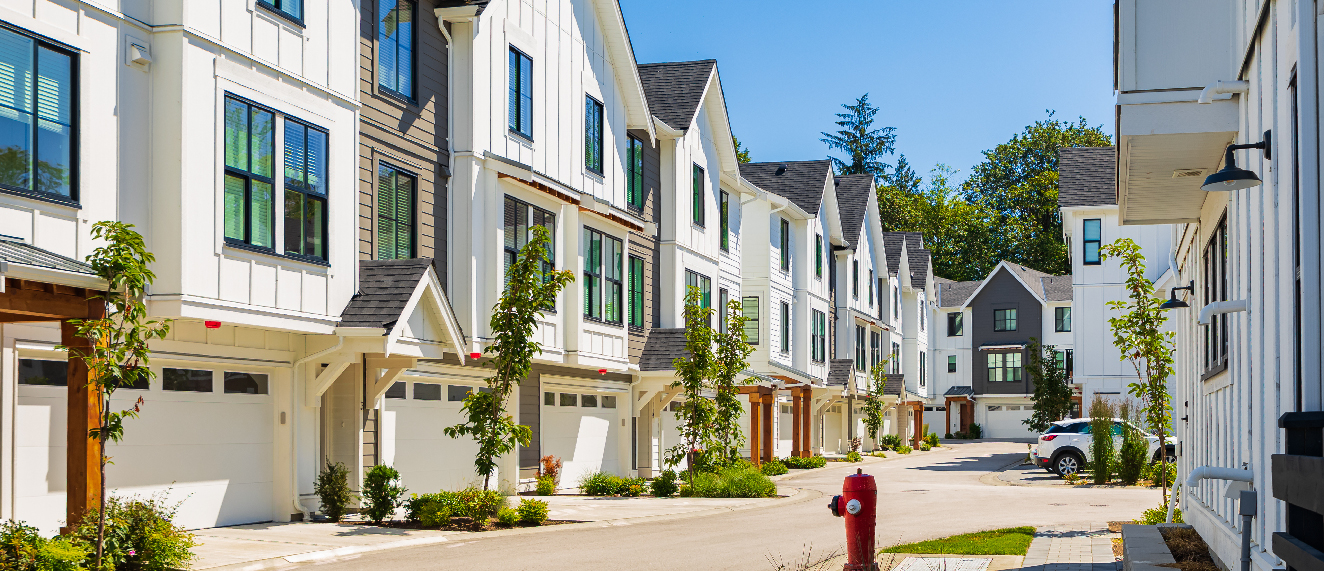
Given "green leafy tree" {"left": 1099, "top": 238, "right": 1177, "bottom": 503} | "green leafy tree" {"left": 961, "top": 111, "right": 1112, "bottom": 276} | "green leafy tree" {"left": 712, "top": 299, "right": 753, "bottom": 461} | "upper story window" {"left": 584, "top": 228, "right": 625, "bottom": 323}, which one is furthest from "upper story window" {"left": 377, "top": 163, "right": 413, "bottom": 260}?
"green leafy tree" {"left": 961, "top": 111, "right": 1112, "bottom": 276}

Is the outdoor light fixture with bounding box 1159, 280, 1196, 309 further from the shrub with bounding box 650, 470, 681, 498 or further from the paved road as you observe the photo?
the shrub with bounding box 650, 470, 681, 498

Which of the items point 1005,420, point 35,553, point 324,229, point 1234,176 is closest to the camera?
point 1234,176

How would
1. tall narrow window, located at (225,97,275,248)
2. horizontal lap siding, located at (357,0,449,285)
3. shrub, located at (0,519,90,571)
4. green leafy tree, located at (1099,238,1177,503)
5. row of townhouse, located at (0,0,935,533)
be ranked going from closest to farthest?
shrub, located at (0,519,90,571) → row of townhouse, located at (0,0,935,533) → tall narrow window, located at (225,97,275,248) → horizontal lap siding, located at (357,0,449,285) → green leafy tree, located at (1099,238,1177,503)

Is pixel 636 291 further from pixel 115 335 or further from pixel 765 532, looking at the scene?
pixel 115 335

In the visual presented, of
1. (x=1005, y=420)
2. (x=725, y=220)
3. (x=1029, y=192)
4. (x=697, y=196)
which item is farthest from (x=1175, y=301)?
(x=1029, y=192)

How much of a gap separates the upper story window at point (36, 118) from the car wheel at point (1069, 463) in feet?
90.9

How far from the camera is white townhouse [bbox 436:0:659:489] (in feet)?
68.1

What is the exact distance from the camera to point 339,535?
1570 cm

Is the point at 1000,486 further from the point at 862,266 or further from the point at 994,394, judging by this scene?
the point at 994,394

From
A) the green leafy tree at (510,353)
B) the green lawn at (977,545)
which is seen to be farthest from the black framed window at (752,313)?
the green lawn at (977,545)

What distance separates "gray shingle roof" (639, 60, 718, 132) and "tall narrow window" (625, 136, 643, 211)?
1889mm

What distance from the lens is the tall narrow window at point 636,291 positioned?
28688mm

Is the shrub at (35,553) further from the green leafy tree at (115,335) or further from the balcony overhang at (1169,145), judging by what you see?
the balcony overhang at (1169,145)

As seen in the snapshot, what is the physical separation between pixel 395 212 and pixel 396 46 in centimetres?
265
